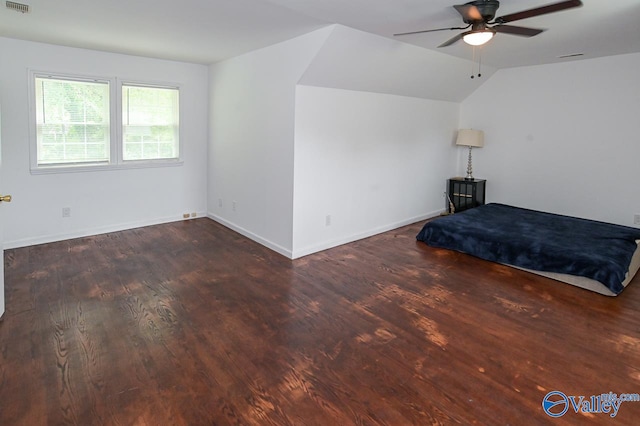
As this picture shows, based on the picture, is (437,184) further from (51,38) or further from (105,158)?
(51,38)

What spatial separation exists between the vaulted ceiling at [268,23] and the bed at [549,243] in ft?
6.57

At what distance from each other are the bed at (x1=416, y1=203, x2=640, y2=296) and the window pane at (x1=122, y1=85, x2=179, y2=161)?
371 cm

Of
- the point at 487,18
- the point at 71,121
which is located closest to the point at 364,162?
the point at 487,18

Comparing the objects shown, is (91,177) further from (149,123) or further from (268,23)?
(268,23)

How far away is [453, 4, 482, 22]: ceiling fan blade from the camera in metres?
2.54

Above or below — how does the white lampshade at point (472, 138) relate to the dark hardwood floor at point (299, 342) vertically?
above

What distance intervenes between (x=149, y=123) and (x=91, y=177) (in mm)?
1026

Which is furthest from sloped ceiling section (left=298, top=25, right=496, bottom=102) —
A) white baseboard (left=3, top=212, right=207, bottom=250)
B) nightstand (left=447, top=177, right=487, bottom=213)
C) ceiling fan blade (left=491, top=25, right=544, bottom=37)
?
white baseboard (left=3, top=212, right=207, bottom=250)

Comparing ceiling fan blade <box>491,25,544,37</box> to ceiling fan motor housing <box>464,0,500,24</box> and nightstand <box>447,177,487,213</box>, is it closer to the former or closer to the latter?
ceiling fan motor housing <box>464,0,500,24</box>

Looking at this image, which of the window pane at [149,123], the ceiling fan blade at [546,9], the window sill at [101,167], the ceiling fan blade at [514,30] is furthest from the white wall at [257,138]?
the ceiling fan blade at [546,9]

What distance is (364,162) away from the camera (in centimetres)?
488

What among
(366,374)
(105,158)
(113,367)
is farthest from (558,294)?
(105,158)

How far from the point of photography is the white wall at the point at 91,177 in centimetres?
420

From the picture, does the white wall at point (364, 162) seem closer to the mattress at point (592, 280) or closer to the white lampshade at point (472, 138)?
the white lampshade at point (472, 138)
